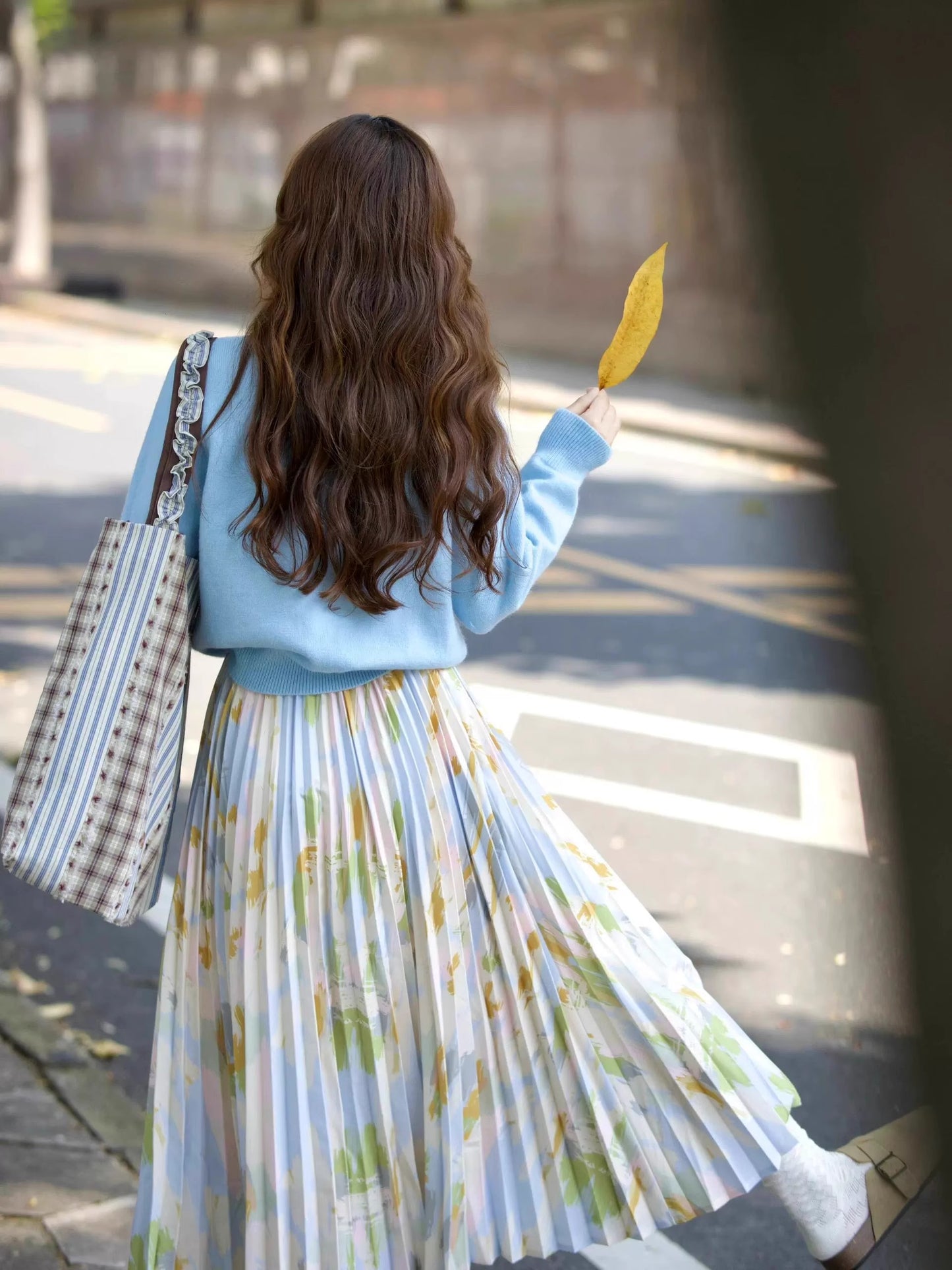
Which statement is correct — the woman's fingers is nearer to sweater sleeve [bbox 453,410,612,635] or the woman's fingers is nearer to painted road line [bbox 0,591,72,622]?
sweater sleeve [bbox 453,410,612,635]

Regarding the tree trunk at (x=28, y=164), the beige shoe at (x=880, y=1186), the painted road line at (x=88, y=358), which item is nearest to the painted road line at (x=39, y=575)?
the beige shoe at (x=880, y=1186)

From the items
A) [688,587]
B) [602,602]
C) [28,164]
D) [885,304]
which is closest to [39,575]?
[602,602]

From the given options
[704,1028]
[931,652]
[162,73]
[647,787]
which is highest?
[162,73]

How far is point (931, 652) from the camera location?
2.26 ft

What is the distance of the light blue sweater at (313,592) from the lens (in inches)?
78.9

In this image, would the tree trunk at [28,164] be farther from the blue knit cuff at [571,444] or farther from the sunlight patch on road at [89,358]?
the blue knit cuff at [571,444]

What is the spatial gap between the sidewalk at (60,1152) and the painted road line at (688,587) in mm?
4151

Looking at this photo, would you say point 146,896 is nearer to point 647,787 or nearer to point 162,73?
point 647,787

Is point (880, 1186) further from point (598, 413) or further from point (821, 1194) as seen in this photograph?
point (598, 413)

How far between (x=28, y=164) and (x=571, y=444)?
2218cm

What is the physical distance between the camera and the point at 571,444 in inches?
86.3

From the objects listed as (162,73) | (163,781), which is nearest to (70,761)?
(163,781)

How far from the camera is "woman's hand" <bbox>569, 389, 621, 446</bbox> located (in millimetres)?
2197

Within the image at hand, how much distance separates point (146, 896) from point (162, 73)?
81.2 ft
